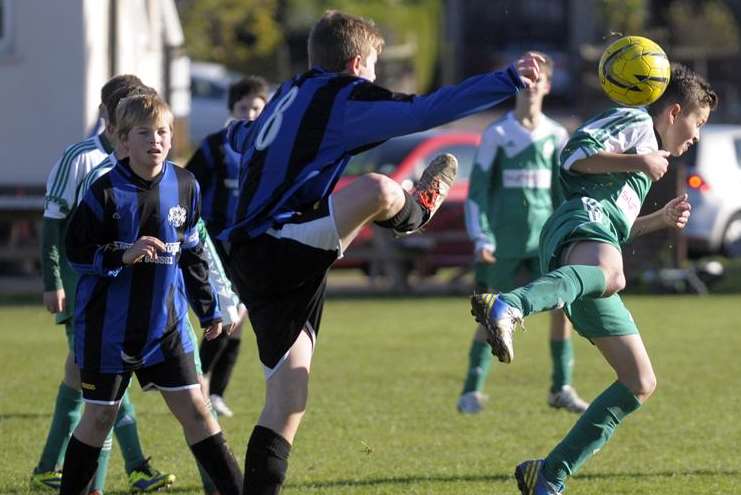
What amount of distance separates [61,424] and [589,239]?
262 cm

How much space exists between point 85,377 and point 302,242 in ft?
3.63

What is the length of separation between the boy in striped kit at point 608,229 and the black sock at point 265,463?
1.23 meters

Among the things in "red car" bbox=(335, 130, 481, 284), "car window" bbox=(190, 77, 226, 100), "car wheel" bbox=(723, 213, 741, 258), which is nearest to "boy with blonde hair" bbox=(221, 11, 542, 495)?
"red car" bbox=(335, 130, 481, 284)

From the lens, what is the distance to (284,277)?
5.13 m

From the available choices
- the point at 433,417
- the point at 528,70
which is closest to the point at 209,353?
the point at 433,417

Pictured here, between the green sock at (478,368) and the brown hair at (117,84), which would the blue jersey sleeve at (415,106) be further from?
the green sock at (478,368)

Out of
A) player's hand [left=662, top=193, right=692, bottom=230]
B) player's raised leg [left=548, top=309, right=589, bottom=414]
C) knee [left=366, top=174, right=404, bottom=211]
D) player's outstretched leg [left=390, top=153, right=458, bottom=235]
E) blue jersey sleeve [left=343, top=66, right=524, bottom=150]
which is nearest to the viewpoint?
blue jersey sleeve [left=343, top=66, right=524, bottom=150]

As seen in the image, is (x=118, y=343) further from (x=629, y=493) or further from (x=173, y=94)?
(x=173, y=94)

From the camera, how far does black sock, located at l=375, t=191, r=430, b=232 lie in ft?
17.0

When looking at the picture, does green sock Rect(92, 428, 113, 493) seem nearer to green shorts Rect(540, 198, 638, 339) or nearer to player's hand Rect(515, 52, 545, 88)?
green shorts Rect(540, 198, 638, 339)

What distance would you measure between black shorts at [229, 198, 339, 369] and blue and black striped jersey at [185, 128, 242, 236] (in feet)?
10.5

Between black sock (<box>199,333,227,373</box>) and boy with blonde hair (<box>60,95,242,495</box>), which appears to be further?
black sock (<box>199,333,227,373</box>)

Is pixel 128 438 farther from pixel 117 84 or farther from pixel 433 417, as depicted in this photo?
pixel 433 417

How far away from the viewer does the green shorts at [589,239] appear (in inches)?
229
